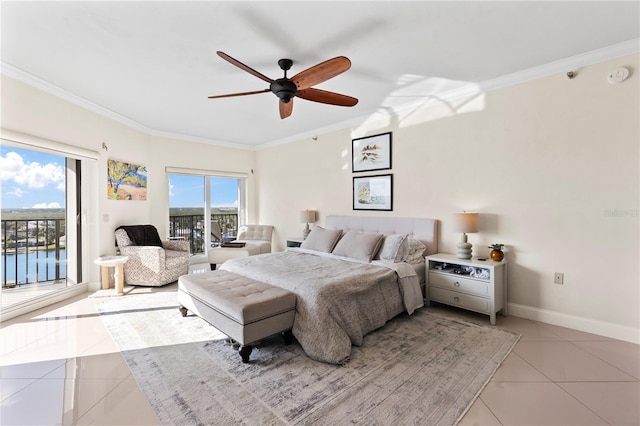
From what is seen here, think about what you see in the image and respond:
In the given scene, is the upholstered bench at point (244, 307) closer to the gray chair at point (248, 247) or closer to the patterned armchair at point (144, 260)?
the patterned armchair at point (144, 260)

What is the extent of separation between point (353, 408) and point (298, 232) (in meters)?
4.28

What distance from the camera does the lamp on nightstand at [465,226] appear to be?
330 centimetres

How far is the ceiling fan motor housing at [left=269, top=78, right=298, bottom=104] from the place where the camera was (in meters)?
2.63

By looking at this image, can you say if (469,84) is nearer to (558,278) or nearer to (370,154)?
(370,154)

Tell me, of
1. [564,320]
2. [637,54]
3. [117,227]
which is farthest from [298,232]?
[637,54]

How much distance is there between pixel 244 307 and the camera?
2.27m

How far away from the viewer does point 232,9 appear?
211 centimetres

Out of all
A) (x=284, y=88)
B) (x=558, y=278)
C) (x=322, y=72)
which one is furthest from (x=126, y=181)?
(x=558, y=278)

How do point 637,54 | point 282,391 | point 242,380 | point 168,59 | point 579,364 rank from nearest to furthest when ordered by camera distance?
point 282,391 → point 242,380 → point 579,364 → point 637,54 → point 168,59

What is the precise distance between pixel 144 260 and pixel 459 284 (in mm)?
4431

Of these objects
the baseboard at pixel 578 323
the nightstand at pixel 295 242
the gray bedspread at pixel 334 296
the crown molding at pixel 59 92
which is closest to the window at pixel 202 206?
the crown molding at pixel 59 92

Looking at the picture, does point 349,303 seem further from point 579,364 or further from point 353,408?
point 579,364

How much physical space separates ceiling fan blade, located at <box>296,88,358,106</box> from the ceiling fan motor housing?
0.39 feet

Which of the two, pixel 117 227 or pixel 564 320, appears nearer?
pixel 564 320
